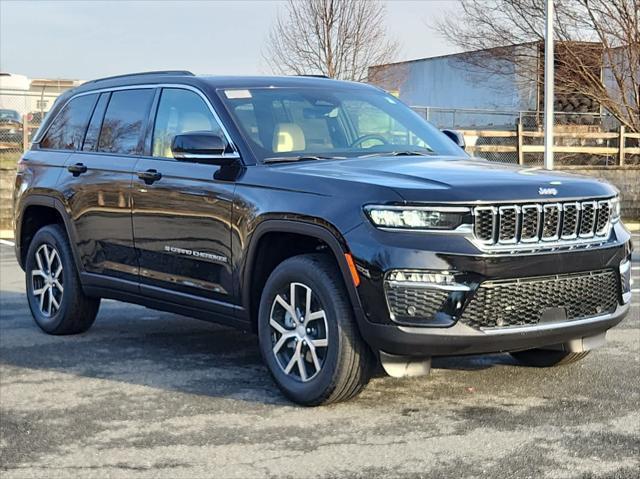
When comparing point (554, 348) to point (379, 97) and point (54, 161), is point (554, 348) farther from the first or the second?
point (54, 161)

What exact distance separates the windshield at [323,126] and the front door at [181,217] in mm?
246

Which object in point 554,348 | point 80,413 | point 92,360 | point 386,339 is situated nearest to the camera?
point 386,339

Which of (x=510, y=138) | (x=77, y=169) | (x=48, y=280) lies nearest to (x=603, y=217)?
(x=77, y=169)

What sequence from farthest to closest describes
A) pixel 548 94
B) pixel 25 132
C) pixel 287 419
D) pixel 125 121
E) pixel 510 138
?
1. pixel 510 138
2. pixel 25 132
3. pixel 548 94
4. pixel 125 121
5. pixel 287 419

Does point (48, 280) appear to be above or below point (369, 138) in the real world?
below

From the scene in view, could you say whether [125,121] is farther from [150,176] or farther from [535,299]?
[535,299]

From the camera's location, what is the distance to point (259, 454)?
437 cm

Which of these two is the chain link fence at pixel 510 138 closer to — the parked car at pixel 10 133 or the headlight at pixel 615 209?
the parked car at pixel 10 133

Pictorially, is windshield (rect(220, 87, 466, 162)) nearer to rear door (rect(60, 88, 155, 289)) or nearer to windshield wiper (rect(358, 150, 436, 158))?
windshield wiper (rect(358, 150, 436, 158))

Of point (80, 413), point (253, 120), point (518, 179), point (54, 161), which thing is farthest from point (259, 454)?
point (54, 161)

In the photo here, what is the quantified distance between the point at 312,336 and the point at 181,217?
1282 mm

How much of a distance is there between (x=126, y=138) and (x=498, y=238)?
3.01 m

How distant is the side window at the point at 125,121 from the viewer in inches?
260

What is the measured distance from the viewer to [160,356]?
21.6 feet
